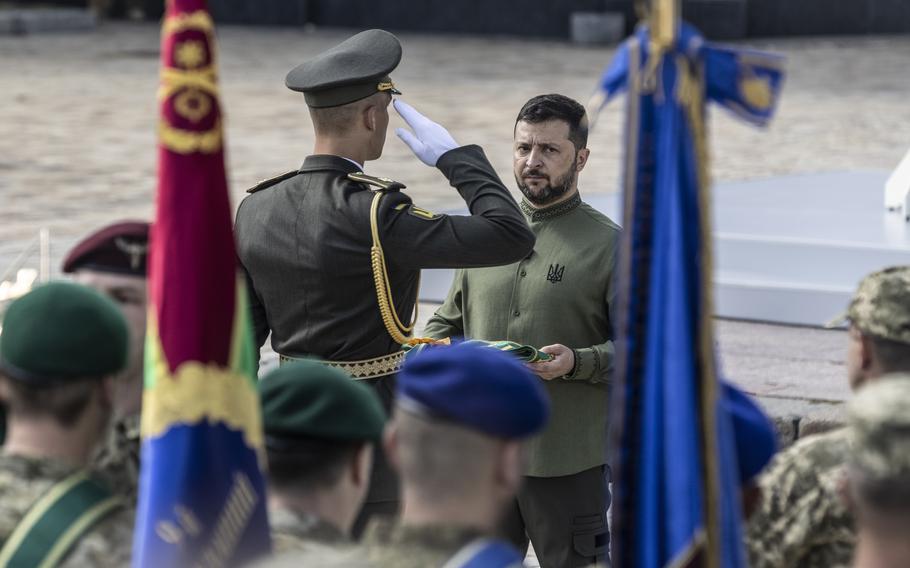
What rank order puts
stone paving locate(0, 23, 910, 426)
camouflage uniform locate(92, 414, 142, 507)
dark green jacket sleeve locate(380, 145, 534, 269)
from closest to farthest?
1. camouflage uniform locate(92, 414, 142, 507)
2. dark green jacket sleeve locate(380, 145, 534, 269)
3. stone paving locate(0, 23, 910, 426)

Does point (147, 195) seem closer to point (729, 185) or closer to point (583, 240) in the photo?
point (729, 185)

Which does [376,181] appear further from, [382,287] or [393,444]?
[393,444]

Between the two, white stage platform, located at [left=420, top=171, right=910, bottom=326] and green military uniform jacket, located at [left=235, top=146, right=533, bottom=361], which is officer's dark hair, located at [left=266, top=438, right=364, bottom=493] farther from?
white stage platform, located at [left=420, top=171, right=910, bottom=326]

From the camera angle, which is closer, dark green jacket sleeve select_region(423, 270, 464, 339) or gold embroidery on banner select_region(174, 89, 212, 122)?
gold embroidery on banner select_region(174, 89, 212, 122)

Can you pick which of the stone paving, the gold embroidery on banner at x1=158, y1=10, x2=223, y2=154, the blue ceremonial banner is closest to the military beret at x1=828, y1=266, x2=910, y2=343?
the blue ceremonial banner

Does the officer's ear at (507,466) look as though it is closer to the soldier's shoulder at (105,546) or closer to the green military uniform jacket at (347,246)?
the soldier's shoulder at (105,546)

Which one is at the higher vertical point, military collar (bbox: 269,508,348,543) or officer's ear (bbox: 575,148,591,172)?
officer's ear (bbox: 575,148,591,172)

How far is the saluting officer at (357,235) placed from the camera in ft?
13.5

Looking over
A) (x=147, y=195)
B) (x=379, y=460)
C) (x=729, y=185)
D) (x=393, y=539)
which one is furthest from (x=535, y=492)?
(x=147, y=195)

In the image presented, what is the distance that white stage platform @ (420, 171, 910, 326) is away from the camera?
8547 mm

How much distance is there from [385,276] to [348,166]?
A: 336mm

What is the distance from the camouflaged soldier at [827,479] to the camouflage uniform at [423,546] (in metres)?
0.90

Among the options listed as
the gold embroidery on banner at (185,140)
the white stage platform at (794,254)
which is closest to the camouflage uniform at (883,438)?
the gold embroidery on banner at (185,140)

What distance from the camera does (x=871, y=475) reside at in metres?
2.25
